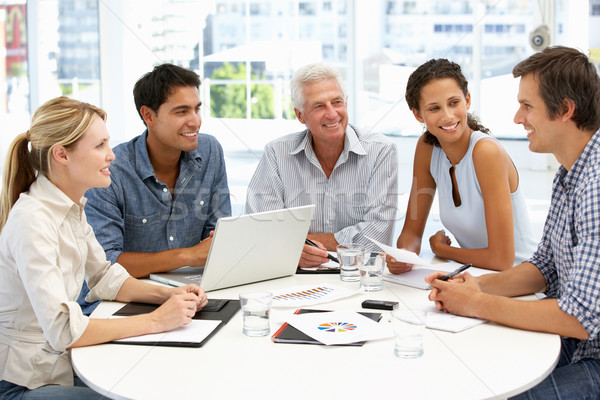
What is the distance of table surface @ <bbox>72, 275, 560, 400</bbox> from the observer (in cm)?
105

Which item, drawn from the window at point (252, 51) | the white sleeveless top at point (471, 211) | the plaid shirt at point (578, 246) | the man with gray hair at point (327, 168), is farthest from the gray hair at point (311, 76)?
the window at point (252, 51)

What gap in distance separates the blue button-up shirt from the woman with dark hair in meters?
0.79

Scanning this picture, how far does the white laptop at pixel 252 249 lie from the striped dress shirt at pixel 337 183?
0.57m

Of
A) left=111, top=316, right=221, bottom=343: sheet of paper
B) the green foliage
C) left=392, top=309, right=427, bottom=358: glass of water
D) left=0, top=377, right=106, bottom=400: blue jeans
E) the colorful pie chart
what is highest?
the green foliage

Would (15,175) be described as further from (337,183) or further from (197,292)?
(337,183)

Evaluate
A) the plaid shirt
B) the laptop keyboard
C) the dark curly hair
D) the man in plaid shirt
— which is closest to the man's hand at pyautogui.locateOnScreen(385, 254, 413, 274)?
the man in plaid shirt

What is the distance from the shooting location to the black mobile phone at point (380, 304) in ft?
5.02

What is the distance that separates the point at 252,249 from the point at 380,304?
0.40 meters

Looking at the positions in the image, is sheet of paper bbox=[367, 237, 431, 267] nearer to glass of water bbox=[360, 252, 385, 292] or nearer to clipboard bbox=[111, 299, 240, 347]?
glass of water bbox=[360, 252, 385, 292]

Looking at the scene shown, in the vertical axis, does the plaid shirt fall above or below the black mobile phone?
above

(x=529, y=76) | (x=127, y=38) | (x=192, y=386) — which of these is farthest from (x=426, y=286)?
(x=127, y=38)

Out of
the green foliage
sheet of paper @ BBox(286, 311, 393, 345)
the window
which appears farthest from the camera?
the green foliage

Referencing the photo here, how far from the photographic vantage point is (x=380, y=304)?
154 cm

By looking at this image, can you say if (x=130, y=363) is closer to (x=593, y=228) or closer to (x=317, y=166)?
(x=593, y=228)
